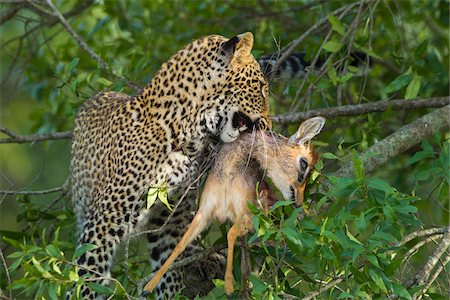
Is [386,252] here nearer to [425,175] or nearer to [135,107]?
[425,175]

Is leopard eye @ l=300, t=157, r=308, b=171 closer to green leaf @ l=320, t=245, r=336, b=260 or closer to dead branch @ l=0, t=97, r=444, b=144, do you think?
green leaf @ l=320, t=245, r=336, b=260

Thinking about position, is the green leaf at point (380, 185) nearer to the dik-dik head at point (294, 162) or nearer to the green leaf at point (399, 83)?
the dik-dik head at point (294, 162)

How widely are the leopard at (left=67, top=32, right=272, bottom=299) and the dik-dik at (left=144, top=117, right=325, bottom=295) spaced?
31cm

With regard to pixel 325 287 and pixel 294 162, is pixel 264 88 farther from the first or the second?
pixel 325 287

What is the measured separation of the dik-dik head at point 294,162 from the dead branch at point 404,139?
46cm

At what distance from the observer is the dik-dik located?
4875 mm

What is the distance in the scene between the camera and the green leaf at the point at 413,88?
20.0 ft

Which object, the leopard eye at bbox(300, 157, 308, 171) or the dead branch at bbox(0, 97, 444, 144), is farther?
the dead branch at bbox(0, 97, 444, 144)

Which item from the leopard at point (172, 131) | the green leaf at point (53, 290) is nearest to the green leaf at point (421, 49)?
the leopard at point (172, 131)

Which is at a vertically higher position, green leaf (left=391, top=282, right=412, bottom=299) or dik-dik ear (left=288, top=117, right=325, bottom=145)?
dik-dik ear (left=288, top=117, right=325, bottom=145)

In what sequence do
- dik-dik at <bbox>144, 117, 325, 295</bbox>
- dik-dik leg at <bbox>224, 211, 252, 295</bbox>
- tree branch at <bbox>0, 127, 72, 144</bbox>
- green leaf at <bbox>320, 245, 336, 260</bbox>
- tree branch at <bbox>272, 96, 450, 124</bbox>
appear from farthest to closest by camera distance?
tree branch at <bbox>0, 127, 72, 144</bbox>
tree branch at <bbox>272, 96, 450, 124</bbox>
dik-dik at <bbox>144, 117, 325, 295</bbox>
dik-dik leg at <bbox>224, 211, 252, 295</bbox>
green leaf at <bbox>320, 245, 336, 260</bbox>

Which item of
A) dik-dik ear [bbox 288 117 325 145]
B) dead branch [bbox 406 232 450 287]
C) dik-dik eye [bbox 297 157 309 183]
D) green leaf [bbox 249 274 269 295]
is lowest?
dead branch [bbox 406 232 450 287]

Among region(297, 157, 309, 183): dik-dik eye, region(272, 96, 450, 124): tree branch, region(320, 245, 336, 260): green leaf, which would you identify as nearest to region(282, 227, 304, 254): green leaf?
region(320, 245, 336, 260): green leaf

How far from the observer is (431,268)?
454 cm
